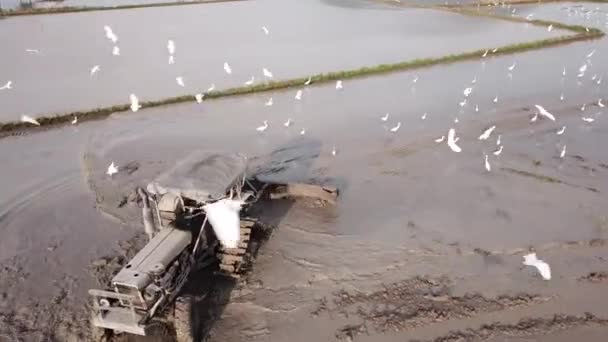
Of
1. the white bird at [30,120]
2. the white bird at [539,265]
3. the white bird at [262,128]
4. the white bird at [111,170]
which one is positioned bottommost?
the white bird at [539,265]

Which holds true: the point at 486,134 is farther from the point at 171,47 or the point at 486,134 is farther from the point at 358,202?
the point at 171,47

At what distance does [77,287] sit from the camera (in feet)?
26.8

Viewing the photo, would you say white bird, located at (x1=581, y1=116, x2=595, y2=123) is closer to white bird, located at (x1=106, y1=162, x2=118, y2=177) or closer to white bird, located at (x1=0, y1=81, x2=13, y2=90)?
white bird, located at (x1=106, y1=162, x2=118, y2=177)

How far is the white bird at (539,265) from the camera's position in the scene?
27.8 ft

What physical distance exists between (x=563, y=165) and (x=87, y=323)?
423 inches

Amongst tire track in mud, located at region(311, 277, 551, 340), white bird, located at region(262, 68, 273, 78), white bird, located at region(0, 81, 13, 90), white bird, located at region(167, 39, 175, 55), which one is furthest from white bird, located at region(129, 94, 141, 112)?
tire track in mud, located at region(311, 277, 551, 340)

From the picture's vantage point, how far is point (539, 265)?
28.0ft

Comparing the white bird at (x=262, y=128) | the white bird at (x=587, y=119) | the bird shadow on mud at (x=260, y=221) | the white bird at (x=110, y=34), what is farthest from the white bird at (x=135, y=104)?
the white bird at (x=587, y=119)

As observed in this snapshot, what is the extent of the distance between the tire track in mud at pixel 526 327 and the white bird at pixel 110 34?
2144 centimetres

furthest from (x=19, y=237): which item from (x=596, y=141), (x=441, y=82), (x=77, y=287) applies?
(x=441, y=82)

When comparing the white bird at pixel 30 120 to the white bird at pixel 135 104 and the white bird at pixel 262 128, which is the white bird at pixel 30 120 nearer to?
the white bird at pixel 135 104

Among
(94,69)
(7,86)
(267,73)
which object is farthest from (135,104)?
(267,73)

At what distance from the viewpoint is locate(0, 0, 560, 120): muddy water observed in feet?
59.1

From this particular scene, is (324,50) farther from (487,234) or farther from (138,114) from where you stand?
(487,234)
